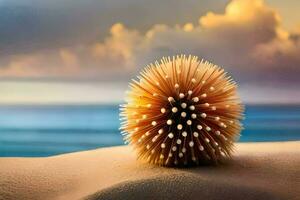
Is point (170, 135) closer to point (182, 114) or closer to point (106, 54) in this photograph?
point (182, 114)

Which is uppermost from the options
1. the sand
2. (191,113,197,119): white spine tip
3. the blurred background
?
the blurred background

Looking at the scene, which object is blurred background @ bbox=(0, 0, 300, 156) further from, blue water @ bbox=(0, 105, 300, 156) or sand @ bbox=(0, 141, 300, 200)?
sand @ bbox=(0, 141, 300, 200)

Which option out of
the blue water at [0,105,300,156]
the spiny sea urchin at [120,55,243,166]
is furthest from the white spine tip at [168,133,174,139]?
the blue water at [0,105,300,156]

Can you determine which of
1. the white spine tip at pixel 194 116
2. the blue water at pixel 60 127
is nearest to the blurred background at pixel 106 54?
the blue water at pixel 60 127

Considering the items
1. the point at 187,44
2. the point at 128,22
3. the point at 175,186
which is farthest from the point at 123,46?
the point at 175,186

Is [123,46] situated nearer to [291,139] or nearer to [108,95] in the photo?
[108,95]

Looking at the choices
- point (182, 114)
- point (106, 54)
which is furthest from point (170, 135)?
point (106, 54)

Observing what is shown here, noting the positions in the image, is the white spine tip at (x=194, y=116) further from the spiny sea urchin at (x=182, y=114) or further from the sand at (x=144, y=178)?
the sand at (x=144, y=178)
